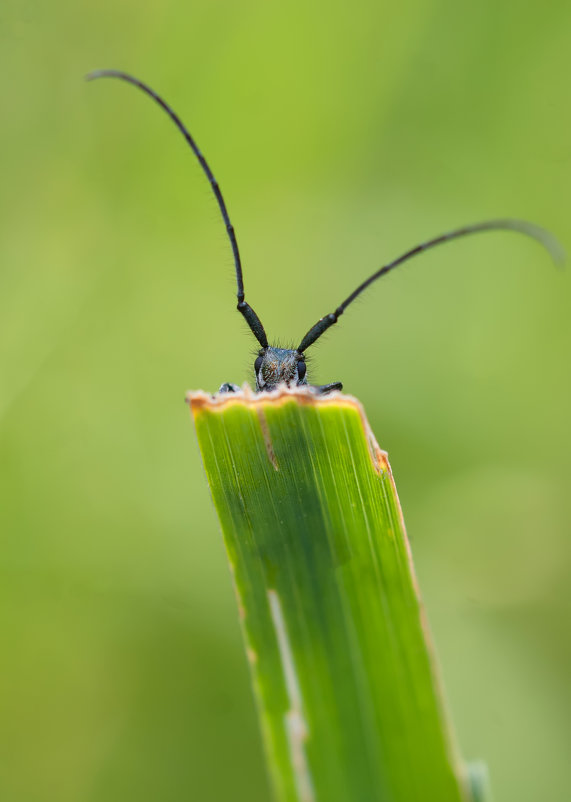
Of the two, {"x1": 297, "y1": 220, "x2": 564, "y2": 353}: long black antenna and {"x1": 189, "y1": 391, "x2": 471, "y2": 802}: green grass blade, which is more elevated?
{"x1": 297, "y1": 220, "x2": 564, "y2": 353}: long black antenna

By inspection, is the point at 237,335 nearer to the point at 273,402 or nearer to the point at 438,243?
the point at 438,243

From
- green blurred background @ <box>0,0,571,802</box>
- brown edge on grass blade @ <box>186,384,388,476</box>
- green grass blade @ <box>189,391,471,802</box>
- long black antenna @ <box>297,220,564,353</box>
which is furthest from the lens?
green blurred background @ <box>0,0,571,802</box>

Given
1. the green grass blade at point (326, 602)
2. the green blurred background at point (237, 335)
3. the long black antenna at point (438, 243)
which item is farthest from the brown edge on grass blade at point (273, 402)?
the green blurred background at point (237, 335)

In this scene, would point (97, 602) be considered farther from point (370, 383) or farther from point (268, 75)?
point (268, 75)

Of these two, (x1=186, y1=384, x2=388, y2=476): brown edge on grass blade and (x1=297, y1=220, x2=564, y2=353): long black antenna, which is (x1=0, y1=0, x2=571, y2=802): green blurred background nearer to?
(x1=297, y1=220, x2=564, y2=353): long black antenna

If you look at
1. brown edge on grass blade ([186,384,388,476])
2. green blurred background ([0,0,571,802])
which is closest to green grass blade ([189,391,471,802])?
brown edge on grass blade ([186,384,388,476])

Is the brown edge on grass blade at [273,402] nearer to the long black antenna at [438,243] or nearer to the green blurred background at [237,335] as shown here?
the long black antenna at [438,243]

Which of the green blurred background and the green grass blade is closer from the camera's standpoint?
the green grass blade
